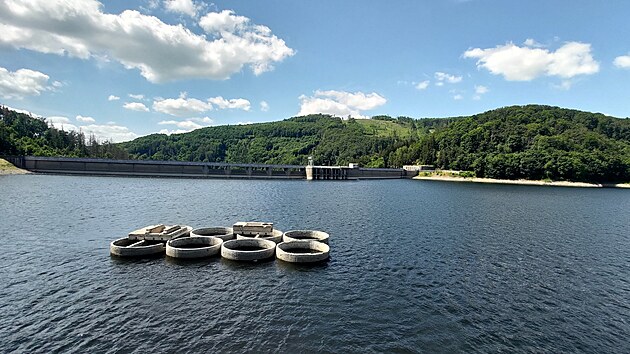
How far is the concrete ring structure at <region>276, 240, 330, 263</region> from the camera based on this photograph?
108ft

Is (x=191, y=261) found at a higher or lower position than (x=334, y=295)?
higher

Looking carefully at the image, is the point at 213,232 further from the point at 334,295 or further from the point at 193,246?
the point at 334,295

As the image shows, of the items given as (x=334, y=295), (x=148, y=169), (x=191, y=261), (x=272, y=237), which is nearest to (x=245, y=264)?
(x=191, y=261)

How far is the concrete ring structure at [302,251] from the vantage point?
108 feet

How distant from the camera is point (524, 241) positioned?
4609cm

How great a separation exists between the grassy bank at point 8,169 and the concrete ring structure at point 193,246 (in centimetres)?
15055

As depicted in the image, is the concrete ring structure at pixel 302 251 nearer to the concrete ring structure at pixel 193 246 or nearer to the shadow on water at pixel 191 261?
the shadow on water at pixel 191 261

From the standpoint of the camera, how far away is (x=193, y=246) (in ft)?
123

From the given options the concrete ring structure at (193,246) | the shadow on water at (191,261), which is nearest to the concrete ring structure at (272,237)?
Result: the concrete ring structure at (193,246)

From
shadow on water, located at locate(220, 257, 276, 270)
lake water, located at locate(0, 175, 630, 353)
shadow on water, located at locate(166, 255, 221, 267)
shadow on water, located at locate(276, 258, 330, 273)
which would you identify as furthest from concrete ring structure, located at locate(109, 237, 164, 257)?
shadow on water, located at locate(276, 258, 330, 273)

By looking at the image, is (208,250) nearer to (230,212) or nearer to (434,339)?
(434,339)

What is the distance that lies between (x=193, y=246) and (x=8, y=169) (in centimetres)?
15660

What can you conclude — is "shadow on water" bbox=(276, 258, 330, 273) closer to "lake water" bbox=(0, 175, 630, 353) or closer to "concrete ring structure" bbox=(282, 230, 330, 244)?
"lake water" bbox=(0, 175, 630, 353)

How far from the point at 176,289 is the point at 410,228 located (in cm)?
3713
